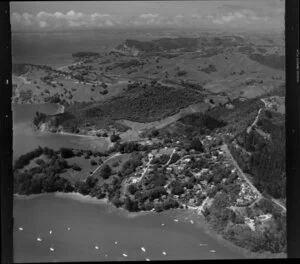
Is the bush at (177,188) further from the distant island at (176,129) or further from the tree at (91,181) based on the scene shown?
the tree at (91,181)

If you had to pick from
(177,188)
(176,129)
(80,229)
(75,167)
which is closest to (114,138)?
(75,167)

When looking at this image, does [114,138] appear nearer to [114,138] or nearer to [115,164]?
[114,138]

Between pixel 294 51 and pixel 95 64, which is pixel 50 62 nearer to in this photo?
pixel 95 64

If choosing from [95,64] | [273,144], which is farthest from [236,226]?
[95,64]

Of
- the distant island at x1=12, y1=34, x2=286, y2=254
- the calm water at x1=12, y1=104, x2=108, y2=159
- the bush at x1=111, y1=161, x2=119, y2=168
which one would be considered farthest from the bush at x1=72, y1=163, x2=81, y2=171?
the bush at x1=111, y1=161, x2=119, y2=168

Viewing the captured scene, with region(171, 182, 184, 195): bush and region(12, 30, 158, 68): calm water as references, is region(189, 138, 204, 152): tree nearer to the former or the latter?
region(171, 182, 184, 195): bush

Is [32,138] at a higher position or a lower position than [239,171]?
higher
